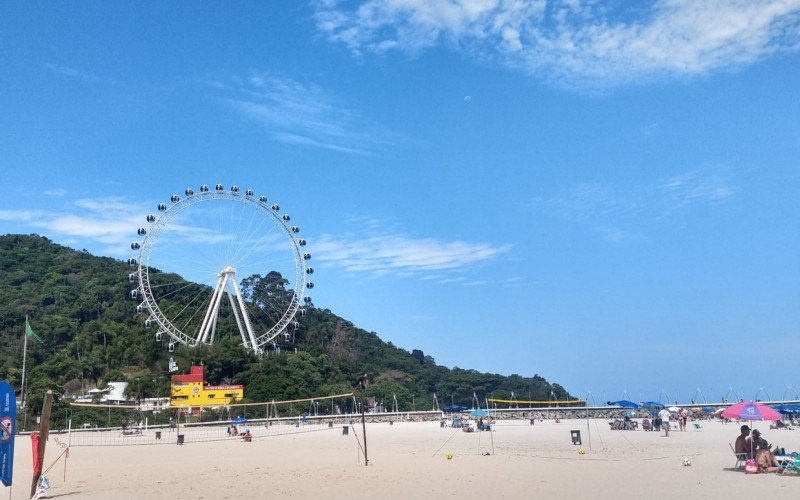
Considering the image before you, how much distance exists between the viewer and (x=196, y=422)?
159 ft

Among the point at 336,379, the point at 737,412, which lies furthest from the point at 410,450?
the point at 336,379

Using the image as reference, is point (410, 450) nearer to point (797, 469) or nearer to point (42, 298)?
point (797, 469)

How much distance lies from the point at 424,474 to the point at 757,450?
22.7 feet

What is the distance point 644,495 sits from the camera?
37.1 ft

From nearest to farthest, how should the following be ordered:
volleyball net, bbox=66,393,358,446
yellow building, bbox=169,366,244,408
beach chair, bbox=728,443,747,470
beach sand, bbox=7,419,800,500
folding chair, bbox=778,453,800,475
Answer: beach sand, bbox=7,419,800,500 < folding chair, bbox=778,453,800,475 < beach chair, bbox=728,443,747,470 < volleyball net, bbox=66,393,358,446 < yellow building, bbox=169,366,244,408

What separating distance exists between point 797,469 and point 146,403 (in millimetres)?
51298

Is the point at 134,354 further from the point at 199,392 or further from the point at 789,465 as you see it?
the point at 789,465

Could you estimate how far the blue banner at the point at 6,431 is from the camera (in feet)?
34.5

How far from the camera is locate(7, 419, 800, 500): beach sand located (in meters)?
12.1

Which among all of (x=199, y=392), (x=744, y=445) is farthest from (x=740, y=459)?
(x=199, y=392)

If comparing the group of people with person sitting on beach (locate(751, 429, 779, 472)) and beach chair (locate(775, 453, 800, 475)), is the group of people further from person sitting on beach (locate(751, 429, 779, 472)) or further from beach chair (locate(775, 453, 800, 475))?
beach chair (locate(775, 453, 800, 475))

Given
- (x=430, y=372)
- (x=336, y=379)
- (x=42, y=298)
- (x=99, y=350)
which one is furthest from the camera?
(x=430, y=372)

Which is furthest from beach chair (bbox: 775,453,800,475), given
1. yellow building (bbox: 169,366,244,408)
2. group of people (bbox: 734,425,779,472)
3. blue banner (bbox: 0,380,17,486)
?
yellow building (bbox: 169,366,244,408)

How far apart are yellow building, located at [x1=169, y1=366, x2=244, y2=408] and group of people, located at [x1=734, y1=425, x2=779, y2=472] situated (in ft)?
153
